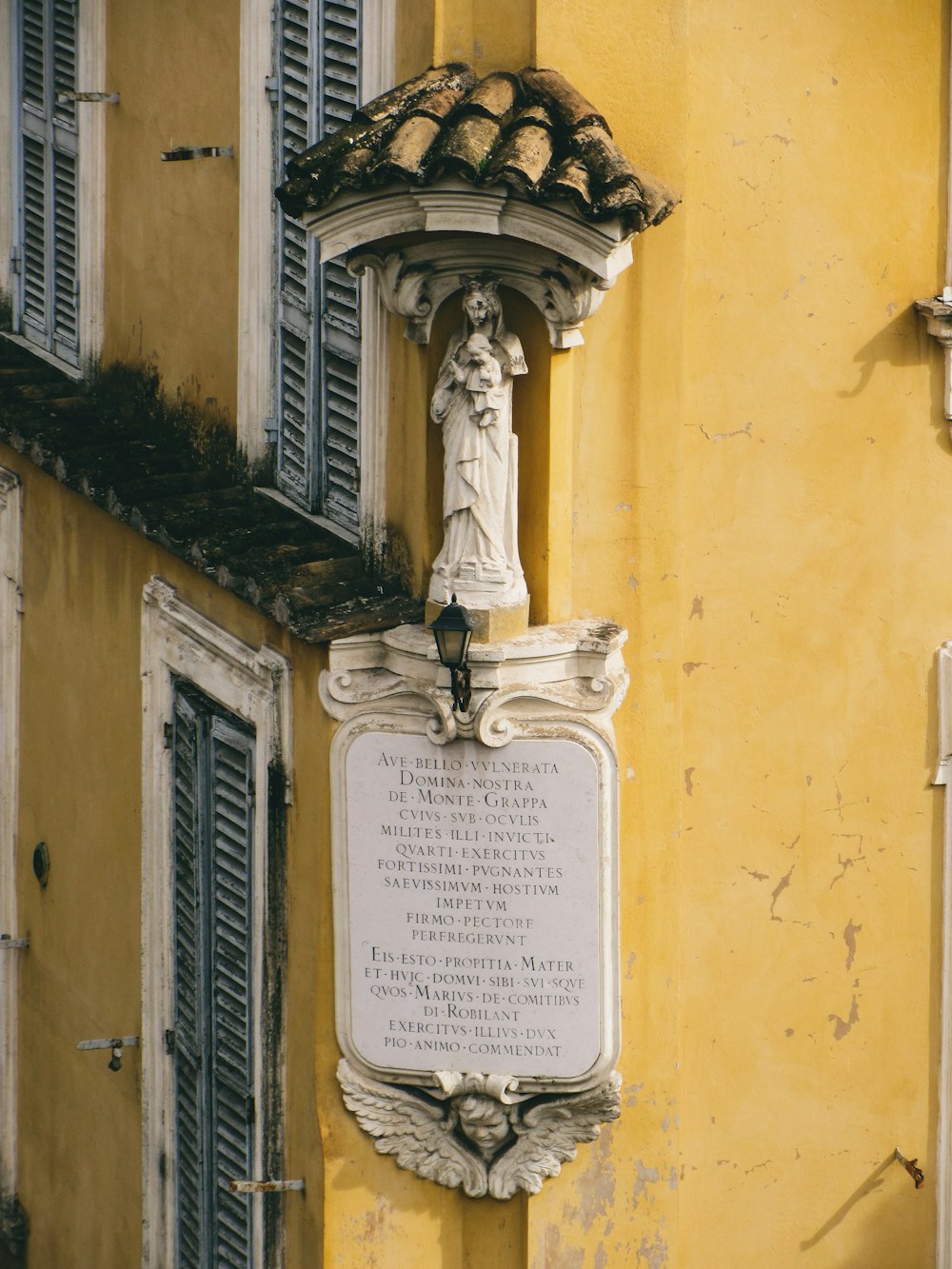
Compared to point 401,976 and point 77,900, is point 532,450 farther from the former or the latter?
point 77,900

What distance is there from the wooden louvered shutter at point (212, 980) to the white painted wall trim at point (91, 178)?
276cm

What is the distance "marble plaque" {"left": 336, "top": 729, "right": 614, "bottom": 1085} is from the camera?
12.2 m

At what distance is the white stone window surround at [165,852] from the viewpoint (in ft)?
43.9

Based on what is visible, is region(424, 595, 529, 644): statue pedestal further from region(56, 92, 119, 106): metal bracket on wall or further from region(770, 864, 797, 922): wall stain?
region(56, 92, 119, 106): metal bracket on wall

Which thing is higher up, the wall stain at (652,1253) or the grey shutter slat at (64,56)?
the grey shutter slat at (64,56)

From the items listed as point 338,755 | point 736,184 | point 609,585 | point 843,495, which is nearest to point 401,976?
point 338,755

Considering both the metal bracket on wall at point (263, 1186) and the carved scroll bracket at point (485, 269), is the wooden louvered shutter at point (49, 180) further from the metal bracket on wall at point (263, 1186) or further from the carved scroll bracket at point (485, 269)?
the metal bracket on wall at point (263, 1186)

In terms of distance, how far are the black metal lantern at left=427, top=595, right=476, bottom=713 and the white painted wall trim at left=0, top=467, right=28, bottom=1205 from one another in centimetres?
506

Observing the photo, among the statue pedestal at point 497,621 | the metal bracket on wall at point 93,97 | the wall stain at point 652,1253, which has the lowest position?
the wall stain at point 652,1253

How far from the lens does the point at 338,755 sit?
40.9 ft

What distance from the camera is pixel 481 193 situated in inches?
452

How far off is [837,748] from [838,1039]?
1.35 metres

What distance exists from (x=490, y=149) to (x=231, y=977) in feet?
14.3

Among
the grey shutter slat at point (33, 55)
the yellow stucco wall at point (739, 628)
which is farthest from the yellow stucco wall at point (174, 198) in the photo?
the grey shutter slat at point (33, 55)
